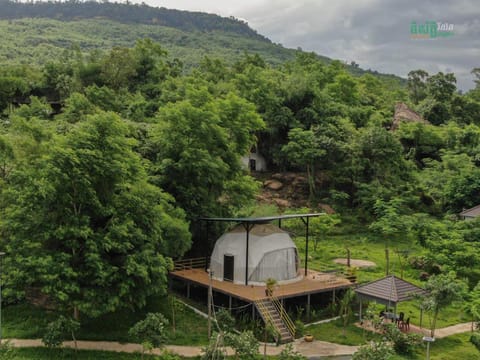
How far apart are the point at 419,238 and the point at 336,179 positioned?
560 inches

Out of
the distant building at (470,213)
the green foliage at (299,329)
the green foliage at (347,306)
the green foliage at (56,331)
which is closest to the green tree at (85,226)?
the green foliage at (56,331)

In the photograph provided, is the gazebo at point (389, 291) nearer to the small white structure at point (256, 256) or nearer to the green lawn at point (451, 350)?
the green lawn at point (451, 350)

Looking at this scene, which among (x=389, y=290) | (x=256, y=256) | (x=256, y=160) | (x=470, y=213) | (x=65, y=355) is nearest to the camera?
(x=65, y=355)

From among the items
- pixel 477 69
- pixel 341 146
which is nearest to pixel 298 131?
pixel 341 146

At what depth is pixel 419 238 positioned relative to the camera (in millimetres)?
32219

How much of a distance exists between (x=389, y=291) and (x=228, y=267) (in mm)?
7773

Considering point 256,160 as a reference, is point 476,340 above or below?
below

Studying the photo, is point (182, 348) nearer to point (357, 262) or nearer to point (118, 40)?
point (357, 262)

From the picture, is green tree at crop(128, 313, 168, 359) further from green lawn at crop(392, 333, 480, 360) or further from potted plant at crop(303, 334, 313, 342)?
green lawn at crop(392, 333, 480, 360)

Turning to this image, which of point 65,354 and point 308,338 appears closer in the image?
point 65,354

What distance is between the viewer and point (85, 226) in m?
19.4

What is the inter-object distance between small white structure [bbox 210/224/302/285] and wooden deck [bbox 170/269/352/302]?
479 mm

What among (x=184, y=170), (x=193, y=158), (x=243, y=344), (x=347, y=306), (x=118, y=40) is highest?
(x=118, y=40)

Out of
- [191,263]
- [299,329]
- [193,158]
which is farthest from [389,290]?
[193,158]
